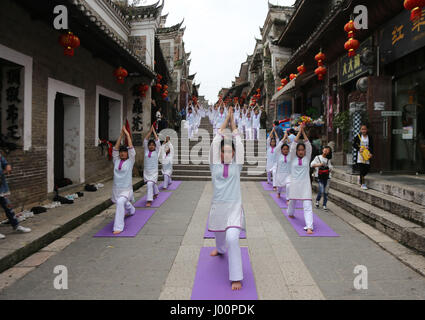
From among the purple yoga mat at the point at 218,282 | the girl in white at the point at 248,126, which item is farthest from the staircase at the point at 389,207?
the girl in white at the point at 248,126

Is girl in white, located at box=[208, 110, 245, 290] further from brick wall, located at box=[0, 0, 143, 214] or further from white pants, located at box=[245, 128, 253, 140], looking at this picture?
white pants, located at box=[245, 128, 253, 140]

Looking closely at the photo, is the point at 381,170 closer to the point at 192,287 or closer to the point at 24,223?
the point at 192,287

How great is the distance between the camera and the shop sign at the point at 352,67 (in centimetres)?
898

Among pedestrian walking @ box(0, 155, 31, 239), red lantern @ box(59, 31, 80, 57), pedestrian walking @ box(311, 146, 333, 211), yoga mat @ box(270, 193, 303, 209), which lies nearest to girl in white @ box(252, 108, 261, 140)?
yoga mat @ box(270, 193, 303, 209)

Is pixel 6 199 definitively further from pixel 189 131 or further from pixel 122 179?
pixel 189 131

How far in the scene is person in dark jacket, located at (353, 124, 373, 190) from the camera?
712 centimetres

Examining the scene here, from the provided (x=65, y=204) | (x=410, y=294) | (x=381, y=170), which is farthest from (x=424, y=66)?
(x=65, y=204)

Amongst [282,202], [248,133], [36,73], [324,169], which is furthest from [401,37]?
[248,133]

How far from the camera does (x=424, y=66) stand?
728 centimetres

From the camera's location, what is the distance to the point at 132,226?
6.07 m

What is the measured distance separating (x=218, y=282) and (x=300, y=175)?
3.13 m

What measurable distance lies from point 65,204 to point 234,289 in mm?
5386

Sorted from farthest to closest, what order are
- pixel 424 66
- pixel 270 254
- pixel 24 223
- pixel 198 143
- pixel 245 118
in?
pixel 245 118 → pixel 198 143 → pixel 424 66 → pixel 24 223 → pixel 270 254

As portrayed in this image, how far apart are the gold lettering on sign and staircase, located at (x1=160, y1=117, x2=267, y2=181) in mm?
6458
